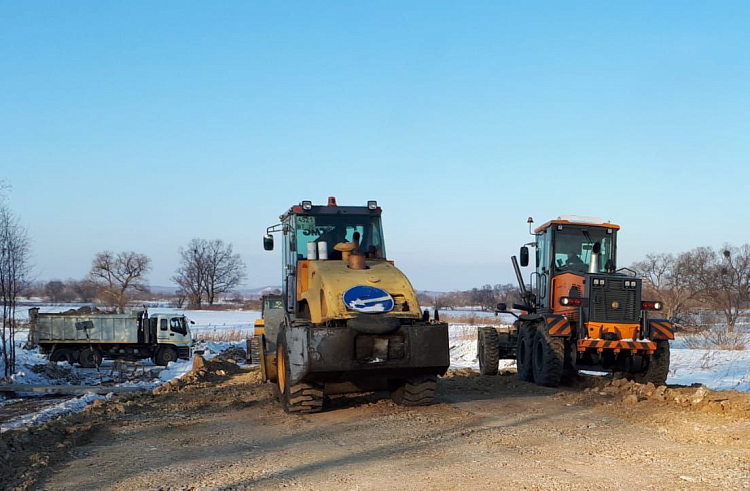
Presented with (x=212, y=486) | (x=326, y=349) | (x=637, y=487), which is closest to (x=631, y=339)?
(x=326, y=349)

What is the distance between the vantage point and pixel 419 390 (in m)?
10.5

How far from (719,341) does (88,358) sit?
85.5 ft

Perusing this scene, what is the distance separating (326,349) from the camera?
9281 millimetres

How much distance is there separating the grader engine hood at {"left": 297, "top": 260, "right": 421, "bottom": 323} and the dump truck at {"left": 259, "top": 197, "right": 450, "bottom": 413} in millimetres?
14

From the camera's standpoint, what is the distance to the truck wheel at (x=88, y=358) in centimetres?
3097

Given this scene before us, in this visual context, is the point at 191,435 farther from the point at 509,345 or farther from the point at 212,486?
the point at 509,345

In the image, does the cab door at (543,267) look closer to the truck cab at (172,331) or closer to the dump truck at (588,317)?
the dump truck at (588,317)

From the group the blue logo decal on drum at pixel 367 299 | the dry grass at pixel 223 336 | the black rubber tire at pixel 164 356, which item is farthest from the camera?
the dry grass at pixel 223 336

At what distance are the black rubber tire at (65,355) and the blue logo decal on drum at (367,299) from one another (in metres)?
25.6

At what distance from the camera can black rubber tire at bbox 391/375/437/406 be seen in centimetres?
1051

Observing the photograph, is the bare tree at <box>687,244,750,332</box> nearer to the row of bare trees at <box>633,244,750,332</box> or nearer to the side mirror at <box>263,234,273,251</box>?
the row of bare trees at <box>633,244,750,332</box>

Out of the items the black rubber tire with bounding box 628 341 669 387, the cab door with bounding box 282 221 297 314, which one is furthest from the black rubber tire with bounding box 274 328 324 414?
the black rubber tire with bounding box 628 341 669 387

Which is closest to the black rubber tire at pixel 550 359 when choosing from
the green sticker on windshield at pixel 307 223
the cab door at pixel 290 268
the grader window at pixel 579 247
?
the grader window at pixel 579 247

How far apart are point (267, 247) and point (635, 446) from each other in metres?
6.85
